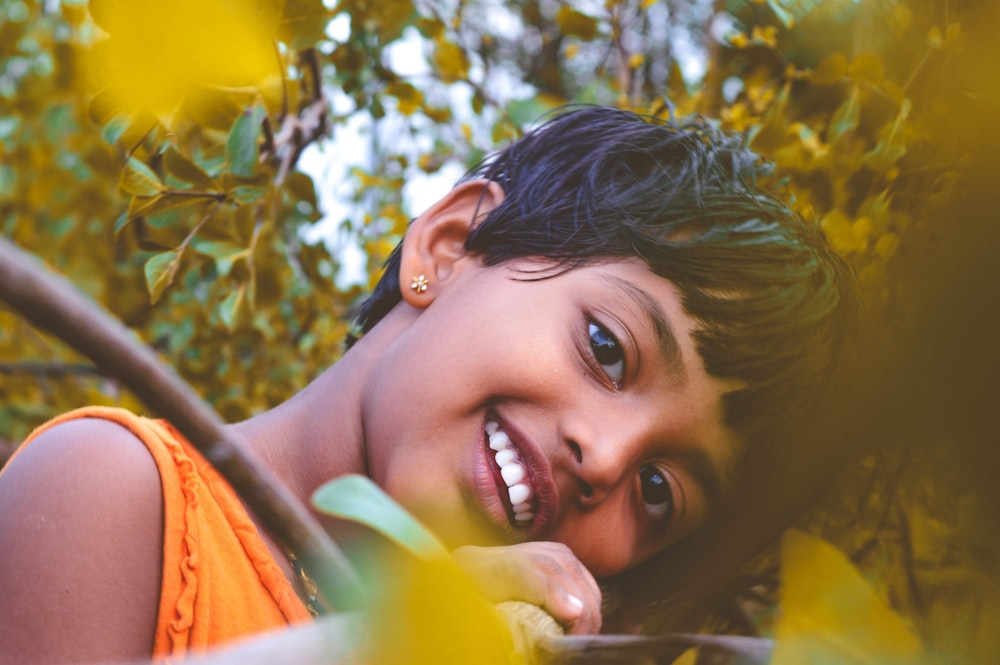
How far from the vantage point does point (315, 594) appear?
85cm

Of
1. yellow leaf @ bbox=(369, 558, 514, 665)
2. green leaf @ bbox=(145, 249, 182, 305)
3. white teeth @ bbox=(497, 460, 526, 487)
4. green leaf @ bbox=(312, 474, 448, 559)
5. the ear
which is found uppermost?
green leaf @ bbox=(312, 474, 448, 559)

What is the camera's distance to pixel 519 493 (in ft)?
2.89

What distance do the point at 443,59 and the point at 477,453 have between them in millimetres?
841

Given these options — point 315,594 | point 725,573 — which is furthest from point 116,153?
point 725,573

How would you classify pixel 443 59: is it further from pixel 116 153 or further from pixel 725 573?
pixel 725 573

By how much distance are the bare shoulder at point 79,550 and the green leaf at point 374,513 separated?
0.57 metres

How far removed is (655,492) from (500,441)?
8.6 inches

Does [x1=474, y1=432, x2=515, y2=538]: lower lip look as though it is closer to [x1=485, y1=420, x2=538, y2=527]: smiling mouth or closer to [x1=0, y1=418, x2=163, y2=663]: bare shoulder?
[x1=485, y1=420, x2=538, y2=527]: smiling mouth

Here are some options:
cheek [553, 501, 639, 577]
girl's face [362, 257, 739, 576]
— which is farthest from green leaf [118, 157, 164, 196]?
cheek [553, 501, 639, 577]

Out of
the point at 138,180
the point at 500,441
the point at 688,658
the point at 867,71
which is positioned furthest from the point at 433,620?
the point at 867,71

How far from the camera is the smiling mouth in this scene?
87cm

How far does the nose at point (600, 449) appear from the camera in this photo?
85 cm

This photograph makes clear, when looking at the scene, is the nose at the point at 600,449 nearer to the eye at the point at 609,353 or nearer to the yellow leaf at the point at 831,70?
the eye at the point at 609,353

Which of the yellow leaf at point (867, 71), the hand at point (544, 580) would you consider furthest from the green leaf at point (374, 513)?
the yellow leaf at point (867, 71)
